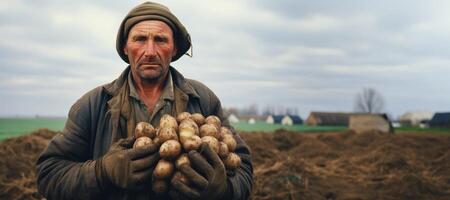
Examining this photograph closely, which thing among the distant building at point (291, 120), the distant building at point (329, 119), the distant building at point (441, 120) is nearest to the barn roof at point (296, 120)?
the distant building at point (291, 120)

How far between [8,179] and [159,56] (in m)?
8.23

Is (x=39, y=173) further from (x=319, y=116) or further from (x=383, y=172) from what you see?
(x=319, y=116)

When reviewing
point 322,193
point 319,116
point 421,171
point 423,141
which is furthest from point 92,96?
point 319,116

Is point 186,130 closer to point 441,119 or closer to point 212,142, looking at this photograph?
point 212,142

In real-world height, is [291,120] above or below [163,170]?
below

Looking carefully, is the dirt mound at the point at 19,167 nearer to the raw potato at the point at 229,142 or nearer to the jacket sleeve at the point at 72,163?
the jacket sleeve at the point at 72,163

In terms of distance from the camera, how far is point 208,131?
97.0 inches

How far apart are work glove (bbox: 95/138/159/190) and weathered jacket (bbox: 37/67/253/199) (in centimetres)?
11

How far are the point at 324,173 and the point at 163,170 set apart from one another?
899 centimetres

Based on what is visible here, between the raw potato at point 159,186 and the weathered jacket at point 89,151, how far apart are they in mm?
142

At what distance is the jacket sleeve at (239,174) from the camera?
8.01 feet

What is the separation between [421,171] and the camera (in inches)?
440

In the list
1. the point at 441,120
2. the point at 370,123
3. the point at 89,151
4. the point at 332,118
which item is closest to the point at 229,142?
the point at 89,151

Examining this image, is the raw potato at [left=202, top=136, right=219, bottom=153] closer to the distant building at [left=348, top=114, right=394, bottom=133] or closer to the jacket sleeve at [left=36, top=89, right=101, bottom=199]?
the jacket sleeve at [left=36, top=89, right=101, bottom=199]
